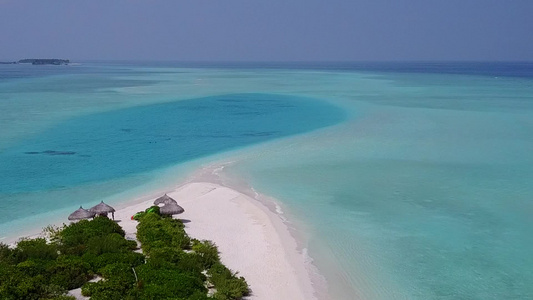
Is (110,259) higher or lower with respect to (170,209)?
lower

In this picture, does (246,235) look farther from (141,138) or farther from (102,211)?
(141,138)

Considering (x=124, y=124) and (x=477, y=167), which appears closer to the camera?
(x=477, y=167)

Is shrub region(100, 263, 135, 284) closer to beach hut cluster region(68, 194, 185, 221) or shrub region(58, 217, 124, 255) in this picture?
shrub region(58, 217, 124, 255)

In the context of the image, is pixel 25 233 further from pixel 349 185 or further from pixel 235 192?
pixel 349 185

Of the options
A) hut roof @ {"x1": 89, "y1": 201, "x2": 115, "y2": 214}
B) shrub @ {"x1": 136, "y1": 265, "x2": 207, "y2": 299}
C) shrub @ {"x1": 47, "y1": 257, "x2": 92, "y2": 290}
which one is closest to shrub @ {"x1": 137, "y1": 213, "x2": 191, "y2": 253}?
hut roof @ {"x1": 89, "y1": 201, "x2": 115, "y2": 214}

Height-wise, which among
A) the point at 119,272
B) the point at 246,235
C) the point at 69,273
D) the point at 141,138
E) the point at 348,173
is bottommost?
the point at 246,235

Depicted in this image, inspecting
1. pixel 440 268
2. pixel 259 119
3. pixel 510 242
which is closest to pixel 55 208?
pixel 440 268

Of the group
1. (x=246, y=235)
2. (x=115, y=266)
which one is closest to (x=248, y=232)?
(x=246, y=235)
